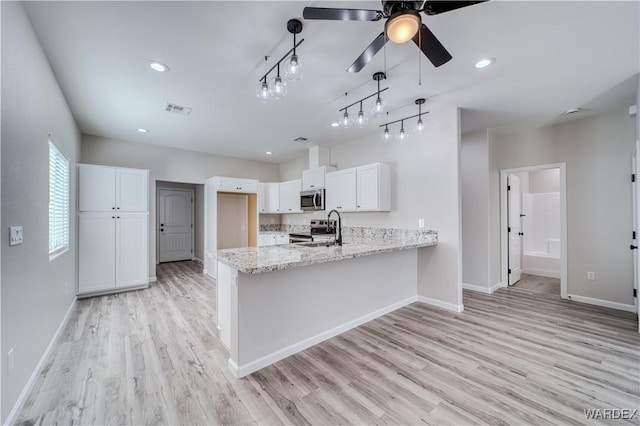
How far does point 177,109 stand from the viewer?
3.56 meters

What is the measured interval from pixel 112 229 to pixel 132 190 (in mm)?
710

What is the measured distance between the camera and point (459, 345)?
263 centimetres

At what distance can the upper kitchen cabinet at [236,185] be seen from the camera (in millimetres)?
5566

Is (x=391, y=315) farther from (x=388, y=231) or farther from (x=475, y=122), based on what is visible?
(x=475, y=122)

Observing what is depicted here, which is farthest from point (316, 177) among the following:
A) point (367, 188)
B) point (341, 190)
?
point (367, 188)

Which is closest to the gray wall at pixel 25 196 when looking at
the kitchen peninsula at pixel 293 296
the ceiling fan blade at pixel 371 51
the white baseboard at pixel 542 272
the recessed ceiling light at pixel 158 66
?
the recessed ceiling light at pixel 158 66

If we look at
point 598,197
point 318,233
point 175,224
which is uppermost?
point 598,197

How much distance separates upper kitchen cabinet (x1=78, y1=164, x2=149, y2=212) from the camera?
4.15m

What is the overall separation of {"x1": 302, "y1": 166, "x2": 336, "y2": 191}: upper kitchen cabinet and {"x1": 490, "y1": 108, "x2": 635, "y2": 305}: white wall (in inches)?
142

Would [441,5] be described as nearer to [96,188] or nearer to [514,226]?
[514,226]

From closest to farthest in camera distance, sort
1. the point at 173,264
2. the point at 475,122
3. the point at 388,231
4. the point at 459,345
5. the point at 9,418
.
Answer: the point at 9,418, the point at 459,345, the point at 475,122, the point at 388,231, the point at 173,264

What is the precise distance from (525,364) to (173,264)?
7529 mm

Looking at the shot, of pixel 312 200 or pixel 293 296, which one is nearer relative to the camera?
pixel 293 296

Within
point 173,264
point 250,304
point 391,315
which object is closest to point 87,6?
point 250,304
